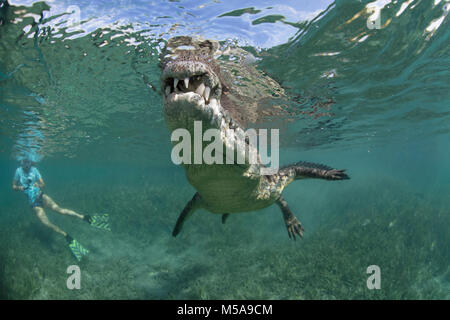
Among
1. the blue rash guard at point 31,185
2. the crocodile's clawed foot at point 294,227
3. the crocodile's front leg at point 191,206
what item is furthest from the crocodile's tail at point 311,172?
the blue rash guard at point 31,185

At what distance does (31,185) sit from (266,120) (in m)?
14.1

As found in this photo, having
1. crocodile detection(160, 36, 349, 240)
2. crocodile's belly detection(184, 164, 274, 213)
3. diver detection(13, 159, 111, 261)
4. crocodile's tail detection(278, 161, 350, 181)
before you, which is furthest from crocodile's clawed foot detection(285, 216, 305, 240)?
diver detection(13, 159, 111, 261)

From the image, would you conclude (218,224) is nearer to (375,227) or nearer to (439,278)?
(375,227)

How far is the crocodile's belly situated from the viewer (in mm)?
3169

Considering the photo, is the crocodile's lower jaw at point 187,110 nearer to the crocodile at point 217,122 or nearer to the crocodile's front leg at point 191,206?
the crocodile at point 217,122

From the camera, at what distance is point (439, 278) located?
10.1m

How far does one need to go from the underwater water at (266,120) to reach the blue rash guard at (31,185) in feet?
9.26

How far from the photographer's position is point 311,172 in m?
5.85

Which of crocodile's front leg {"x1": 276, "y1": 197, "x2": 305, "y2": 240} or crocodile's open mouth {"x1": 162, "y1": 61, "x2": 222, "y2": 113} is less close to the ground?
crocodile's open mouth {"x1": 162, "y1": 61, "x2": 222, "y2": 113}

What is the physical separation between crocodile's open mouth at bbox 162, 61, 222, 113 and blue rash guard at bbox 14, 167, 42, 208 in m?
15.0

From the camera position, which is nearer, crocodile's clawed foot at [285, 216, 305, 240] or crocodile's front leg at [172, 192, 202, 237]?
crocodile's front leg at [172, 192, 202, 237]

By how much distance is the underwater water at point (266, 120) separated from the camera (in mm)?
6207

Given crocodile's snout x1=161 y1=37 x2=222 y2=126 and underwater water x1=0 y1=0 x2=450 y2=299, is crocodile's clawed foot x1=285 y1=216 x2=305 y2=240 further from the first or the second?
crocodile's snout x1=161 y1=37 x2=222 y2=126

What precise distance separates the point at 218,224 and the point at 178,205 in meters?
4.84
